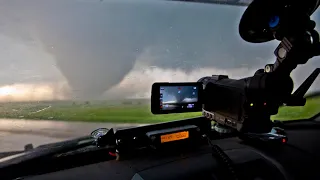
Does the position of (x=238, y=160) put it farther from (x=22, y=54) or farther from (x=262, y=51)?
(x=22, y=54)

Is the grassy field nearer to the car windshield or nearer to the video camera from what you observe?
the car windshield

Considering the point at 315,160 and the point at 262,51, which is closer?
the point at 315,160

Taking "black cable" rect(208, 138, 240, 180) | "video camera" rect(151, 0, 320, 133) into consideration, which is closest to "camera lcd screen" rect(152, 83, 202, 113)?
"video camera" rect(151, 0, 320, 133)

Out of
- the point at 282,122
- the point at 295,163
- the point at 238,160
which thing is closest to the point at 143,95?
the point at 238,160

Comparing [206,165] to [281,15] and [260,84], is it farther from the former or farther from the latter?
[281,15]

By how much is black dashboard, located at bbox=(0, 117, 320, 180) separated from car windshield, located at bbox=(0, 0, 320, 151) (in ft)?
0.91

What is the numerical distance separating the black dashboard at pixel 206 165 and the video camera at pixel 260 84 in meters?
0.18

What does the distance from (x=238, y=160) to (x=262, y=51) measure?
1009 millimetres

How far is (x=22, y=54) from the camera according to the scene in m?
1.34

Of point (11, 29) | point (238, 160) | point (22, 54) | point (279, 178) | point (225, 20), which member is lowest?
point (279, 178)

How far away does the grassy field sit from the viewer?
1.33 m

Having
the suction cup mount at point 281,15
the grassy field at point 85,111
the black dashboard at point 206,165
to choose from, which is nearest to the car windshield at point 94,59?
the grassy field at point 85,111

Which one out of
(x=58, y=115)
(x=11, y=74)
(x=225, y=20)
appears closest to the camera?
(x=11, y=74)

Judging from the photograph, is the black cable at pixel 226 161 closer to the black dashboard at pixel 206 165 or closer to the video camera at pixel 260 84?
the black dashboard at pixel 206 165
